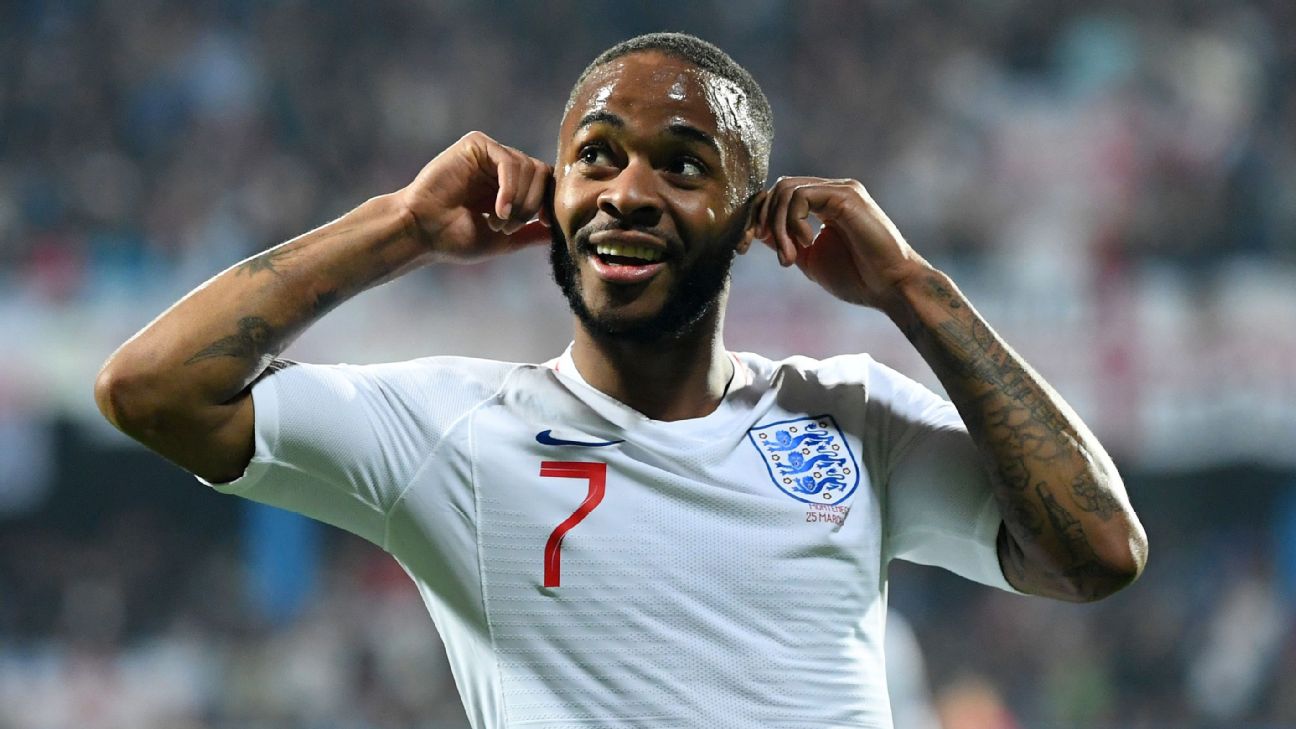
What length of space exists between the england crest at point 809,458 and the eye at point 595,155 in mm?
492

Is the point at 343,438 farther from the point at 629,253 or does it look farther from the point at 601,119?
the point at 601,119

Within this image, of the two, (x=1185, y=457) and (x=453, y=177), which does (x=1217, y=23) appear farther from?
(x=453, y=177)

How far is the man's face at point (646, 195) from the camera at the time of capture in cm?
239

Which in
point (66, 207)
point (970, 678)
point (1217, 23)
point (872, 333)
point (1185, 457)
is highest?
point (1217, 23)

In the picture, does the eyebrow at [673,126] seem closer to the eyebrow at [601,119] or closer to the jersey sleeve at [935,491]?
the eyebrow at [601,119]

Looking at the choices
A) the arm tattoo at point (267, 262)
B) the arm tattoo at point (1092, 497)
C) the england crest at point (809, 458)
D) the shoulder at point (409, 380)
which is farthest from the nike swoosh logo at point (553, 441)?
the arm tattoo at point (1092, 497)

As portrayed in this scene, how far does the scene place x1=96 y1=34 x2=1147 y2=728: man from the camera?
229 centimetres

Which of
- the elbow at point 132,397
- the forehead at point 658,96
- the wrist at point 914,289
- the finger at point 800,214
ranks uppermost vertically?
the forehead at point 658,96

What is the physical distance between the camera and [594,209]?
2.40 meters

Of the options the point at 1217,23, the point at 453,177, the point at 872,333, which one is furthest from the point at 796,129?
the point at 453,177

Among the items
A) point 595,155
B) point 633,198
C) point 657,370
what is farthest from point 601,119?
point 657,370

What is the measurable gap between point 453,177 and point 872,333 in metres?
6.64

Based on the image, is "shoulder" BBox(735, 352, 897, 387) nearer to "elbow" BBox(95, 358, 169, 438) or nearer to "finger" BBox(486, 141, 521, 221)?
"finger" BBox(486, 141, 521, 221)

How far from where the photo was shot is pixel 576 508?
2.37 meters
